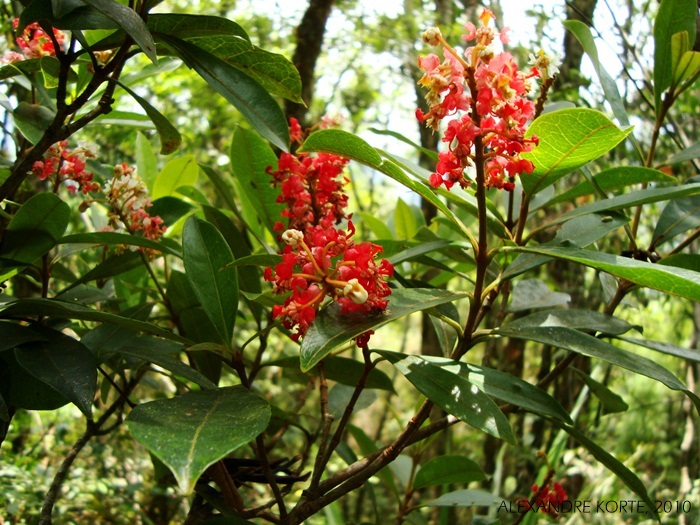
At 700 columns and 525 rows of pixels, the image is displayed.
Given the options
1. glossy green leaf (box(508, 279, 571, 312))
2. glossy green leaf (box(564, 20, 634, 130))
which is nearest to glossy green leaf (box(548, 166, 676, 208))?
glossy green leaf (box(564, 20, 634, 130))

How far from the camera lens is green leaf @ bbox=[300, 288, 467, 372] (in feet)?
2.00

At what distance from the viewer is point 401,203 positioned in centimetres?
138

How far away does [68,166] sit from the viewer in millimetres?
989

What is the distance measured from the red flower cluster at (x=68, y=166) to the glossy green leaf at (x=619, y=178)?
2.33 ft

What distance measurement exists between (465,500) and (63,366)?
75cm

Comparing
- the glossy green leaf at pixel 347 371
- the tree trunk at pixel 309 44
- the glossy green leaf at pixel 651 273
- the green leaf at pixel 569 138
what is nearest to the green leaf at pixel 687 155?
the green leaf at pixel 569 138

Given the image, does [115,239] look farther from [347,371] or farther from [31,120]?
[347,371]

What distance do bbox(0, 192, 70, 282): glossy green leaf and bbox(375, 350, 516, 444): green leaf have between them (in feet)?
1.47

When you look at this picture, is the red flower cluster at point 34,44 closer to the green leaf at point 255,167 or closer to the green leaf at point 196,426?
the green leaf at point 255,167

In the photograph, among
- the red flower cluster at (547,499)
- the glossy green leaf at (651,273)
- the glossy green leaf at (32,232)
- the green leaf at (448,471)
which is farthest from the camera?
the red flower cluster at (547,499)

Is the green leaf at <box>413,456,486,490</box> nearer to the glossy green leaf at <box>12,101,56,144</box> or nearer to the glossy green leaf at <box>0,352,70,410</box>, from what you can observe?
the glossy green leaf at <box>0,352,70,410</box>

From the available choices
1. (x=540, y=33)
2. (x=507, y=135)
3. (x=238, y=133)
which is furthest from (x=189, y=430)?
(x=540, y=33)

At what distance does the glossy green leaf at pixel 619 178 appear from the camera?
851mm

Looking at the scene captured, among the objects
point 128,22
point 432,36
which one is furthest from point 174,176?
point 432,36
